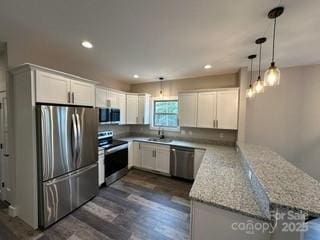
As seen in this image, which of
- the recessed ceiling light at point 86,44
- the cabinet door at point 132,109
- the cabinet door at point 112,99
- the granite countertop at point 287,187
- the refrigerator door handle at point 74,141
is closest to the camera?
the granite countertop at point 287,187

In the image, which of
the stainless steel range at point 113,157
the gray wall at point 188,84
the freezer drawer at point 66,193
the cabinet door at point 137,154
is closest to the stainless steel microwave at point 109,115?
the stainless steel range at point 113,157

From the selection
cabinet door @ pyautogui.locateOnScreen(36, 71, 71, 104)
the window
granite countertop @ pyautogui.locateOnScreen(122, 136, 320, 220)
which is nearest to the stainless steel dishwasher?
the window

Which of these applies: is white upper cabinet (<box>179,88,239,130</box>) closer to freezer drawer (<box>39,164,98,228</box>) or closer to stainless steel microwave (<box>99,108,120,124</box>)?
stainless steel microwave (<box>99,108,120,124</box>)

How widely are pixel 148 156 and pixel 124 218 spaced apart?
1926 millimetres

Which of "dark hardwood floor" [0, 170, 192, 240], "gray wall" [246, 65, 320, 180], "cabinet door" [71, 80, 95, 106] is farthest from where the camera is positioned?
"gray wall" [246, 65, 320, 180]

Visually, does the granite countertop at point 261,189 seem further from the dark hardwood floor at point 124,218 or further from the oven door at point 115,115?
the oven door at point 115,115

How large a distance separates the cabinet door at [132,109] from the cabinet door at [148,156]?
87cm

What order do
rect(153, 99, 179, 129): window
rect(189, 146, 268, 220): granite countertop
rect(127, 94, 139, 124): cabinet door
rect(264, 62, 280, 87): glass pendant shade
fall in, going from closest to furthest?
rect(189, 146, 268, 220): granite countertop < rect(264, 62, 280, 87): glass pendant shade < rect(127, 94, 139, 124): cabinet door < rect(153, 99, 179, 129): window

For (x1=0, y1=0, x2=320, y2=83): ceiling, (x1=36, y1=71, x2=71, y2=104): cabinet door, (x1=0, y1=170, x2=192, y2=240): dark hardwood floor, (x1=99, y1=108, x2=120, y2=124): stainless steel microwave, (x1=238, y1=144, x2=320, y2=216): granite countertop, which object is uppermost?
(x1=0, y1=0, x2=320, y2=83): ceiling

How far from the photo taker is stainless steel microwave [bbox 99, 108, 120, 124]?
3516 mm

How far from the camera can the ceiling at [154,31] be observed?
4.87ft

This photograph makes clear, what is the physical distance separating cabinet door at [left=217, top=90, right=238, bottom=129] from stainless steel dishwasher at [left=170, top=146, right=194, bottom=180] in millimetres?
1020

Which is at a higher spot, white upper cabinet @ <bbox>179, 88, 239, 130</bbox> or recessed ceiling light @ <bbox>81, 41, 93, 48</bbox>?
recessed ceiling light @ <bbox>81, 41, 93, 48</bbox>

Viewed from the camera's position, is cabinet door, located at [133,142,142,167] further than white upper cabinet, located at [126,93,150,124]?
No
